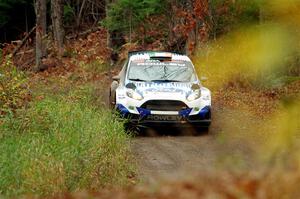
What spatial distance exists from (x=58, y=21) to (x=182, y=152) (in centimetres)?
2141

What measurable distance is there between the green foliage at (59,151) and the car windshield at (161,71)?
2107 mm

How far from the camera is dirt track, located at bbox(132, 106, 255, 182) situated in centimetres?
893

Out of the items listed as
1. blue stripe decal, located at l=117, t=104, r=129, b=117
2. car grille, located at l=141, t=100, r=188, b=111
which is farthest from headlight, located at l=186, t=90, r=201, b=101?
blue stripe decal, located at l=117, t=104, r=129, b=117

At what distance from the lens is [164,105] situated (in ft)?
40.2

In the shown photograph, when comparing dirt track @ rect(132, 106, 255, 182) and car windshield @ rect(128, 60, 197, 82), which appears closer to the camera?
dirt track @ rect(132, 106, 255, 182)

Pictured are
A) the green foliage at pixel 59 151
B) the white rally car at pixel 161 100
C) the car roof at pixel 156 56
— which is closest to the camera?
the green foliage at pixel 59 151

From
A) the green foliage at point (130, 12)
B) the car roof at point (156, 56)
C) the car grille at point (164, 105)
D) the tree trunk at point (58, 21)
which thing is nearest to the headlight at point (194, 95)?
the car grille at point (164, 105)

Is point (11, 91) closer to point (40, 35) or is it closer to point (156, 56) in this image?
point (156, 56)

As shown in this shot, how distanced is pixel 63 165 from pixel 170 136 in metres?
5.59

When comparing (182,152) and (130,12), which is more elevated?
(130,12)

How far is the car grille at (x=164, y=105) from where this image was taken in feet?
40.0

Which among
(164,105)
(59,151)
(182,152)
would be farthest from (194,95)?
(59,151)

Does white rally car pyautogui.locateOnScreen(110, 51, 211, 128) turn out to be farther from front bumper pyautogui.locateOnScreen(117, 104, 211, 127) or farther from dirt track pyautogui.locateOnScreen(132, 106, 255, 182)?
dirt track pyautogui.locateOnScreen(132, 106, 255, 182)

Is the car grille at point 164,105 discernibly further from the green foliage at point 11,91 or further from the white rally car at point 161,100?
the green foliage at point 11,91
